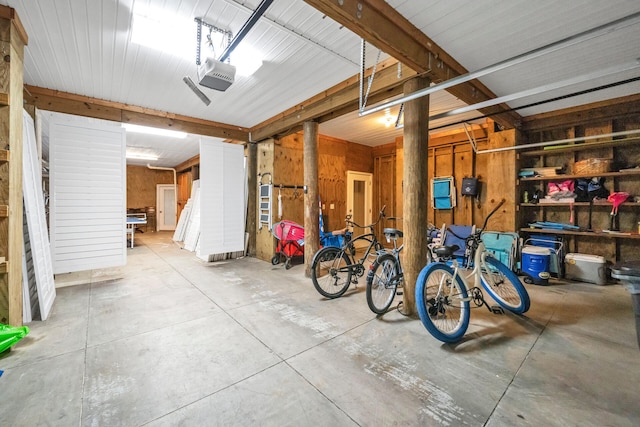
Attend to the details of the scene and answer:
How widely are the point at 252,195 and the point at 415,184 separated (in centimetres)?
421

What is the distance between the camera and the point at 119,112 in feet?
14.6

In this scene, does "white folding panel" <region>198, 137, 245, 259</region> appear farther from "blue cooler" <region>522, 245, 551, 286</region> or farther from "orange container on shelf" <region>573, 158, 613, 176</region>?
"orange container on shelf" <region>573, 158, 613, 176</region>

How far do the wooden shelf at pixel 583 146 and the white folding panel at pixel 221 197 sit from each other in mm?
5710

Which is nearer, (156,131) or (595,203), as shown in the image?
(595,203)

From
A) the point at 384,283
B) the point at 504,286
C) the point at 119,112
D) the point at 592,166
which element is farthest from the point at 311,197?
the point at 592,166

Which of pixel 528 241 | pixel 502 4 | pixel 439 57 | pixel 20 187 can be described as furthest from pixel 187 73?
pixel 528 241

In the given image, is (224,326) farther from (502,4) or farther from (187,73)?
(502,4)

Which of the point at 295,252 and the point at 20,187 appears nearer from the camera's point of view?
the point at 20,187

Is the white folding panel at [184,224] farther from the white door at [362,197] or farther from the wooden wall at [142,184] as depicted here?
the white door at [362,197]

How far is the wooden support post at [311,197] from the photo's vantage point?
4.38 meters

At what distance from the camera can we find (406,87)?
2.89 metres

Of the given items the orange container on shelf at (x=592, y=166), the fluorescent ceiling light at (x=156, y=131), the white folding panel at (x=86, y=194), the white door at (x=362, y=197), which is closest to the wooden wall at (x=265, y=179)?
the fluorescent ceiling light at (x=156, y=131)

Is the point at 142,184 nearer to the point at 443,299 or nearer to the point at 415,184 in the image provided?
the point at 415,184

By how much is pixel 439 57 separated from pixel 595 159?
359 centimetres
